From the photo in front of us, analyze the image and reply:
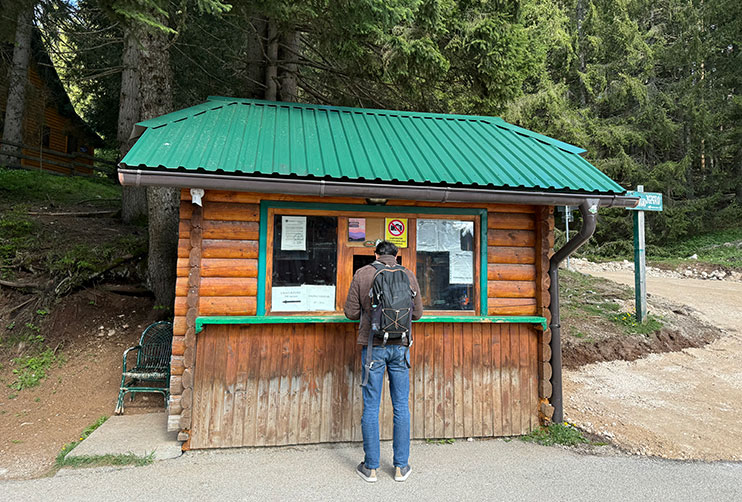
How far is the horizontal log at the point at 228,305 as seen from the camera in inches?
177

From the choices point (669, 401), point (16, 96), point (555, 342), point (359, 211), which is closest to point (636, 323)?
point (669, 401)

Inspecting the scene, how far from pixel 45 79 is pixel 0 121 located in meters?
2.80

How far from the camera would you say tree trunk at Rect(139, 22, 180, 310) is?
271 inches

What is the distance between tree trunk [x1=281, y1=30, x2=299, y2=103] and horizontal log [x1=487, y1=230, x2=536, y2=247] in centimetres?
530

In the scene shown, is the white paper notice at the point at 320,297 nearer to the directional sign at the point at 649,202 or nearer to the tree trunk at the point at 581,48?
the directional sign at the point at 649,202

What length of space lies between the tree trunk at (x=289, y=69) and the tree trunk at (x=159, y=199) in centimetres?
214

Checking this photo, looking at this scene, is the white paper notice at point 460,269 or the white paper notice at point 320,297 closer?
the white paper notice at point 320,297

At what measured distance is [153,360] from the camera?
19.8ft

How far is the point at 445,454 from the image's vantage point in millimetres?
4574

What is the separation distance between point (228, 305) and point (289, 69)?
5806 mm

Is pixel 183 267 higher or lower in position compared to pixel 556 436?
higher

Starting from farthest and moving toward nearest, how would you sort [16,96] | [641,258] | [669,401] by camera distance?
[16,96] < [641,258] < [669,401]

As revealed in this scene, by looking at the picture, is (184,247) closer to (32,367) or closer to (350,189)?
(350,189)

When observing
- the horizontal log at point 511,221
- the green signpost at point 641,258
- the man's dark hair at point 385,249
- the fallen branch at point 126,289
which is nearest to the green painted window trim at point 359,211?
the horizontal log at point 511,221
